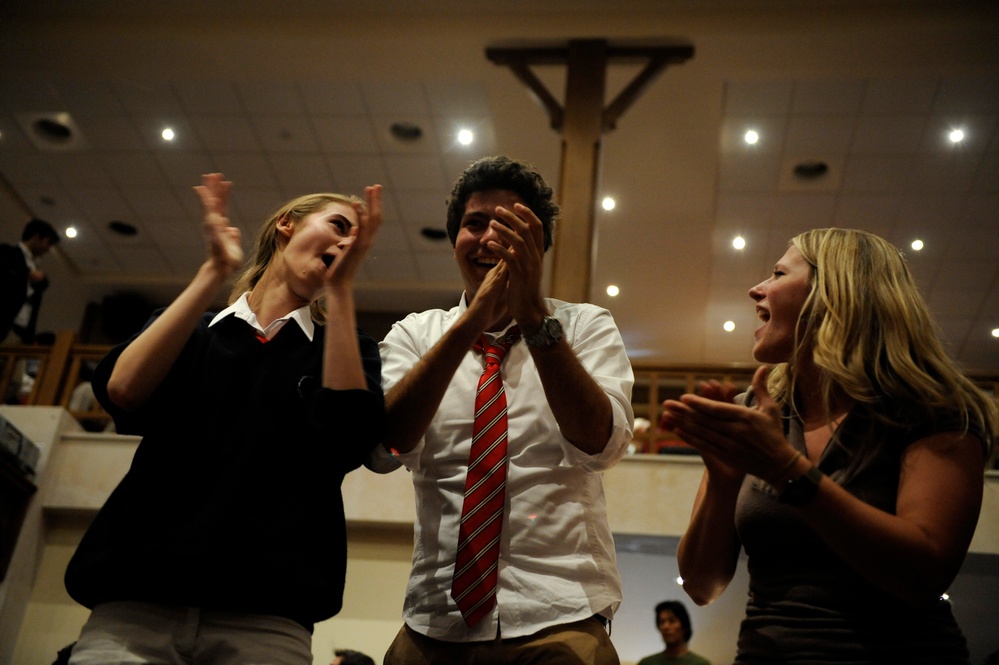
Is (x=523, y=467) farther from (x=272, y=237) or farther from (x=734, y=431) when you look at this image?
(x=272, y=237)

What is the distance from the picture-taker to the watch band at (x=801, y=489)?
4.64ft

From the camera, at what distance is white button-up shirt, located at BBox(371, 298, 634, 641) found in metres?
1.60

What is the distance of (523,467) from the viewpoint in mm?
1757

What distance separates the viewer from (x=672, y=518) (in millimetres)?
6422

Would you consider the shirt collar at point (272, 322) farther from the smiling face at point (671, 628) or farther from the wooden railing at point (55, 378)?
the wooden railing at point (55, 378)

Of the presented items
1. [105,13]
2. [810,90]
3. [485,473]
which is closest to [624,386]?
[485,473]

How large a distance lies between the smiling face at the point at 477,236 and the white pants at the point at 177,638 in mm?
859

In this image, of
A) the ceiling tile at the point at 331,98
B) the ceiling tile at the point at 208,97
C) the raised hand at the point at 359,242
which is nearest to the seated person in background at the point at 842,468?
the raised hand at the point at 359,242

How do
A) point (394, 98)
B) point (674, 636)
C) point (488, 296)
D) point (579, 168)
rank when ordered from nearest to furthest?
1. point (488, 296)
2. point (674, 636)
3. point (579, 168)
4. point (394, 98)

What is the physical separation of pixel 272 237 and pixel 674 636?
4564 mm

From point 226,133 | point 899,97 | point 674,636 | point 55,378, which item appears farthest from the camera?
point 226,133

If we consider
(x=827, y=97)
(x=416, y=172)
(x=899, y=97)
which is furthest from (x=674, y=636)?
(x=416, y=172)

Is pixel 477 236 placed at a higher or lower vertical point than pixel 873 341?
higher

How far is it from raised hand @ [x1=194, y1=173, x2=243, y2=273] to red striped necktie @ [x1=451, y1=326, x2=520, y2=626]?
1.84ft
